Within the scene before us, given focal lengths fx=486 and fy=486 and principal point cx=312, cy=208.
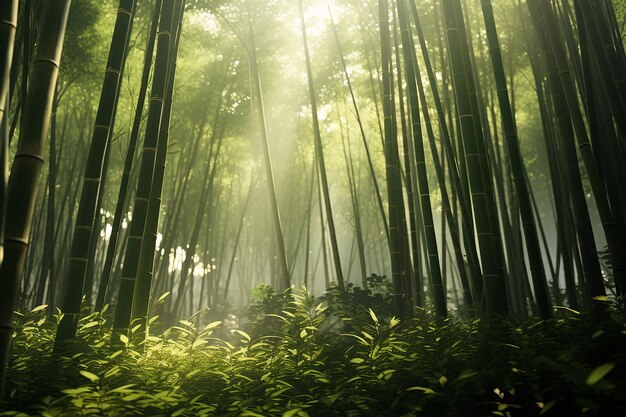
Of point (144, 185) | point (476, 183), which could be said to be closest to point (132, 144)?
Answer: point (144, 185)

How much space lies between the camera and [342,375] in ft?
6.59

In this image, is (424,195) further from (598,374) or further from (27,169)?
(27,169)

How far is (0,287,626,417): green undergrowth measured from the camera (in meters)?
1.32

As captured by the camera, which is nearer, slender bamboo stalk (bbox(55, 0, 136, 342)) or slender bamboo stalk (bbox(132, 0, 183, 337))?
slender bamboo stalk (bbox(55, 0, 136, 342))

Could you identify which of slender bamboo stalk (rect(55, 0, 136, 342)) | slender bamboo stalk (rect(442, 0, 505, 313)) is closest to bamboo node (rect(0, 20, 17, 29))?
slender bamboo stalk (rect(55, 0, 136, 342))

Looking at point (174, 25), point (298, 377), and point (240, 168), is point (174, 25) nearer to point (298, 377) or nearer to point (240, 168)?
point (298, 377)

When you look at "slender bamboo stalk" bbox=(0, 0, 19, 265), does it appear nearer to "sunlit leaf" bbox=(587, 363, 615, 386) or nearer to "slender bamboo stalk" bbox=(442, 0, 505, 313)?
"sunlit leaf" bbox=(587, 363, 615, 386)

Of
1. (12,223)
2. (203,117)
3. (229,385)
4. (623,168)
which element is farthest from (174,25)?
(203,117)

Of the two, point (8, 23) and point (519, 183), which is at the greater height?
point (8, 23)

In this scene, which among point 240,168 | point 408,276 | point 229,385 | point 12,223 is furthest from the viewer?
point 240,168

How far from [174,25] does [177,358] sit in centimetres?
193

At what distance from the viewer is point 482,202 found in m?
2.30

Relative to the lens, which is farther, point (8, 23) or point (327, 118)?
point (327, 118)

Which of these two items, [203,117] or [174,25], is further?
[203,117]
